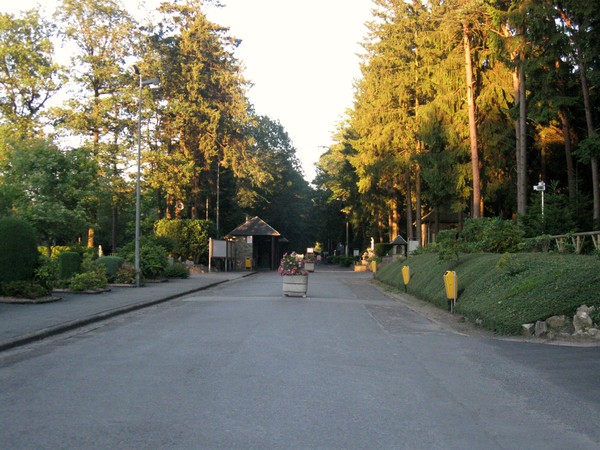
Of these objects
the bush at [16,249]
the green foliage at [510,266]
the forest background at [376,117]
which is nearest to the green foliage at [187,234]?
the forest background at [376,117]

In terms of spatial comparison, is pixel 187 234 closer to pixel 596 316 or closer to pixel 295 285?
pixel 295 285

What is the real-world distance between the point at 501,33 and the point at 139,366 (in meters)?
25.6

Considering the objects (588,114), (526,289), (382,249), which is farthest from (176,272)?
(526,289)

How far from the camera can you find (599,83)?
23094 millimetres

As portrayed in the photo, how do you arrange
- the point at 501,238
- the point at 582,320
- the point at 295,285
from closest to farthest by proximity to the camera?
the point at 582,320
the point at 501,238
the point at 295,285

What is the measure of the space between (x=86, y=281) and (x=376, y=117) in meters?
25.9

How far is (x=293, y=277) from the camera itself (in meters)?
23.6

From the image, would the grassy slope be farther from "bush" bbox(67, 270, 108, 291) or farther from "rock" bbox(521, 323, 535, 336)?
"bush" bbox(67, 270, 108, 291)

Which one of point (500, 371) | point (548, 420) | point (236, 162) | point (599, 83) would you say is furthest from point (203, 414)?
point (236, 162)

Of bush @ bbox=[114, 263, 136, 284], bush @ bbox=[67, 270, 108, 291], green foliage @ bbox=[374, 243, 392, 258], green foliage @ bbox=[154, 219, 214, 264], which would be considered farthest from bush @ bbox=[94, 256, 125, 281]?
green foliage @ bbox=[374, 243, 392, 258]

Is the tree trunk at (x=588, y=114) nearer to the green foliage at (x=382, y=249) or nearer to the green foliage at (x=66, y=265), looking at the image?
the green foliage at (x=66, y=265)

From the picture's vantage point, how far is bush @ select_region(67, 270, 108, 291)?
22.4 metres

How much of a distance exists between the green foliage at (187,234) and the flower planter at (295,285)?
87.7 ft

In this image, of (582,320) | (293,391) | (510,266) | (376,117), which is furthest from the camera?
(376,117)
